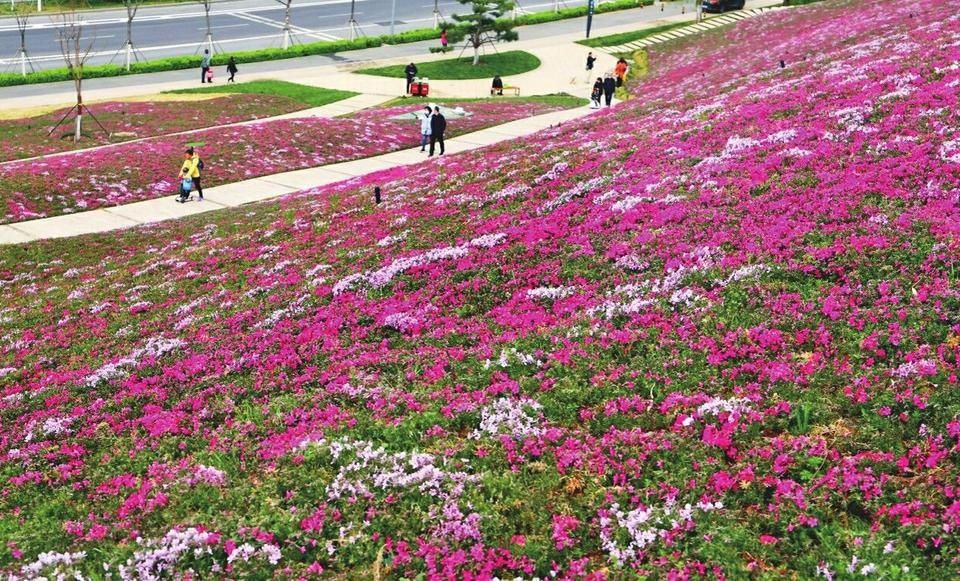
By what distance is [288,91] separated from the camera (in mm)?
52625

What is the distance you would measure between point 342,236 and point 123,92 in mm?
40927

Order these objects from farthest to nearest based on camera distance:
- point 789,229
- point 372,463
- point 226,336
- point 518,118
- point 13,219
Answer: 1. point 518,118
2. point 13,219
3. point 226,336
4. point 789,229
5. point 372,463

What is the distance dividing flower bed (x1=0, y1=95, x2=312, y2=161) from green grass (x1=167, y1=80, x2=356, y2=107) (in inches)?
49.5

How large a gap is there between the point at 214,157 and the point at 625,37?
48156mm

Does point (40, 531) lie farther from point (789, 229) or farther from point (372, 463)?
point (789, 229)

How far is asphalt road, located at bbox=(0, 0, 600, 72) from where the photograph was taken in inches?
2510

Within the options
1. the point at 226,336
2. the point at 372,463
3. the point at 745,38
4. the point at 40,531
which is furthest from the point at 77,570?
the point at 745,38

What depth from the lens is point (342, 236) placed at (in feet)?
66.1

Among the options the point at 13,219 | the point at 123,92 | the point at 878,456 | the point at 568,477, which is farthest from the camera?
the point at 123,92

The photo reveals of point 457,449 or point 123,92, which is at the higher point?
point 123,92

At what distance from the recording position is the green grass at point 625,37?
70938 millimetres

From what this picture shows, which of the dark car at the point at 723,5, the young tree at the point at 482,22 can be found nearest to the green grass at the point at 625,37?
the dark car at the point at 723,5

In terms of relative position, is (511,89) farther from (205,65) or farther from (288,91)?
(205,65)

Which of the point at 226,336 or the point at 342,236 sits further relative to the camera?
the point at 342,236
